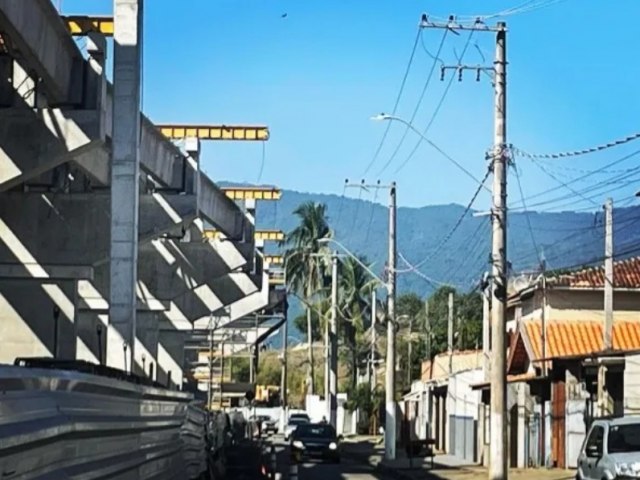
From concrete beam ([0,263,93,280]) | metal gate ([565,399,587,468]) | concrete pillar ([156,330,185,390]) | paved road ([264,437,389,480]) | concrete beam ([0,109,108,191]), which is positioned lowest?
paved road ([264,437,389,480])

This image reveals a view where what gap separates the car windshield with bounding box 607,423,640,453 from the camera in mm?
22062

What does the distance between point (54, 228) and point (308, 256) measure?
72.6m

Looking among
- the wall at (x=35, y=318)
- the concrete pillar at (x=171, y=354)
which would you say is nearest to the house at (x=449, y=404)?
the concrete pillar at (x=171, y=354)

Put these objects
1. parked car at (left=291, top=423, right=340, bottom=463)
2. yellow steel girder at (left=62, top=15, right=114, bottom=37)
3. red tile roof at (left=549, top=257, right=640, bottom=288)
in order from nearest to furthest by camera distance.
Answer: yellow steel girder at (left=62, top=15, right=114, bottom=37), parked car at (left=291, top=423, right=340, bottom=463), red tile roof at (left=549, top=257, right=640, bottom=288)

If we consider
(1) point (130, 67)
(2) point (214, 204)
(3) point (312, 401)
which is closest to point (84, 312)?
(2) point (214, 204)

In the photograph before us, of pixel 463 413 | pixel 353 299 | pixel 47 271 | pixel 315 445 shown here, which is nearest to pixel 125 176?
pixel 47 271

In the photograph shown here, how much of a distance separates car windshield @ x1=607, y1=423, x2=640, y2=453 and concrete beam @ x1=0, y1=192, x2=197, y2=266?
17.2 meters

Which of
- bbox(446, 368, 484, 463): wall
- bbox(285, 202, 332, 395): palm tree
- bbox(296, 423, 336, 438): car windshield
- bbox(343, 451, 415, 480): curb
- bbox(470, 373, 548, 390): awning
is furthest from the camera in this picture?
bbox(285, 202, 332, 395): palm tree

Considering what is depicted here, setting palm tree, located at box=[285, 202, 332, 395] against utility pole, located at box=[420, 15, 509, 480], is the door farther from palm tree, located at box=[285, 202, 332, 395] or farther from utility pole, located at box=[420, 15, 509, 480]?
palm tree, located at box=[285, 202, 332, 395]

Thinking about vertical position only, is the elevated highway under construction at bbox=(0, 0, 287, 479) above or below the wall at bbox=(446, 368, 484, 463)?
above

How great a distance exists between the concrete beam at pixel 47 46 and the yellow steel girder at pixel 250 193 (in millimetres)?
29452

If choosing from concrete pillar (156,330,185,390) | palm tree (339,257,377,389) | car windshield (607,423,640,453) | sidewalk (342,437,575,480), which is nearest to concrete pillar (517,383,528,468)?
sidewalk (342,437,575,480)

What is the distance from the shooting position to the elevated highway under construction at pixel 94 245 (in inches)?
354

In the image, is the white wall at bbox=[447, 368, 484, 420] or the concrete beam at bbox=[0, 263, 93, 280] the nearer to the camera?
the concrete beam at bbox=[0, 263, 93, 280]
